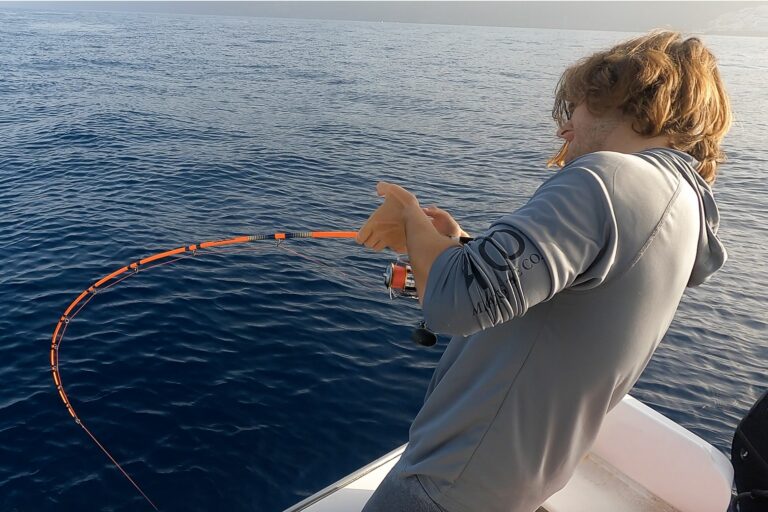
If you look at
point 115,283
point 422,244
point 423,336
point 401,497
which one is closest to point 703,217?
point 422,244

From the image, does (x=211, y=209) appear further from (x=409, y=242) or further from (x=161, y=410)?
(x=409, y=242)

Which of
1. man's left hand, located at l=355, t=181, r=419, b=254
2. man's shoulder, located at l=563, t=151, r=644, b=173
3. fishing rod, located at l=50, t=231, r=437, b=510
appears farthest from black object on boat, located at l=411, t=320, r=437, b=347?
man's shoulder, located at l=563, t=151, r=644, b=173

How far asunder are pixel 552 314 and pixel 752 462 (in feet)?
5.68

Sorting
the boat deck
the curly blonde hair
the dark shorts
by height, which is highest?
the curly blonde hair

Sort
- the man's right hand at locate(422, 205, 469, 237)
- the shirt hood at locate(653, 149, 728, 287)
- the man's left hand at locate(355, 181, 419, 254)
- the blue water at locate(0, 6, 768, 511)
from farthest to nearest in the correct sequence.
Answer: the blue water at locate(0, 6, 768, 511) < the man's right hand at locate(422, 205, 469, 237) < the man's left hand at locate(355, 181, 419, 254) < the shirt hood at locate(653, 149, 728, 287)

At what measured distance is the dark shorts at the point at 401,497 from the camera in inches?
71.9

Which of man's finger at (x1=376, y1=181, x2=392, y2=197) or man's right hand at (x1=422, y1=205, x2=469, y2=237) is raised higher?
man's finger at (x1=376, y1=181, x2=392, y2=197)

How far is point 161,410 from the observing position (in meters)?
6.39

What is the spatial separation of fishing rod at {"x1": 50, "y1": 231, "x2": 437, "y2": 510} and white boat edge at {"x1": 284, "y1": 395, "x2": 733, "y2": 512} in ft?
5.05

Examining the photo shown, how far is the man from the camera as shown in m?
1.29

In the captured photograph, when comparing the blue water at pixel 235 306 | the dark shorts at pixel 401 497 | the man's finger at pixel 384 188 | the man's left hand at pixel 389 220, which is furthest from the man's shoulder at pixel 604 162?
the blue water at pixel 235 306

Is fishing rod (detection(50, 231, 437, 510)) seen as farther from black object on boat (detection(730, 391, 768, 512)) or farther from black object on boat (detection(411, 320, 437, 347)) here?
black object on boat (detection(730, 391, 768, 512))

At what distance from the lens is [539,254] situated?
126cm

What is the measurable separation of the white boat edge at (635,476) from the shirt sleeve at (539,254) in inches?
104
